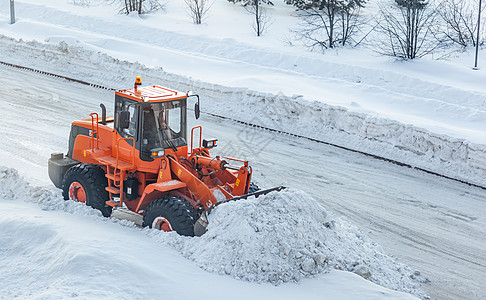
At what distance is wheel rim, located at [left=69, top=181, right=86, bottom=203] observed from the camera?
34.1 feet

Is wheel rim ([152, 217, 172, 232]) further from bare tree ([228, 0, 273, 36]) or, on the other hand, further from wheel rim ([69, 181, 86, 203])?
bare tree ([228, 0, 273, 36])

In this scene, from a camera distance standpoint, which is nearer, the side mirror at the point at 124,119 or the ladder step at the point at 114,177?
the side mirror at the point at 124,119

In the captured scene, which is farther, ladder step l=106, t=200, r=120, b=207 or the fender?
ladder step l=106, t=200, r=120, b=207

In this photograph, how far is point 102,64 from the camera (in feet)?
66.5

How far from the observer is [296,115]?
16516mm

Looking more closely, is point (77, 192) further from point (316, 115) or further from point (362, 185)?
point (316, 115)

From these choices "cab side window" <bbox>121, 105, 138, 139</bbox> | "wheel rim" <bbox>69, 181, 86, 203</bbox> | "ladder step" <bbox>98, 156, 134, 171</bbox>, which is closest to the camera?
"cab side window" <bbox>121, 105, 138, 139</bbox>

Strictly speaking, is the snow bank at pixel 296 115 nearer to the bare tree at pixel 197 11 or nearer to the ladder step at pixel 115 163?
the ladder step at pixel 115 163

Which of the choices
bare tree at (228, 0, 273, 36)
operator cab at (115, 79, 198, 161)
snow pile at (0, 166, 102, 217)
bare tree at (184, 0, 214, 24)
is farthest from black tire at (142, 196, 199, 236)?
bare tree at (184, 0, 214, 24)

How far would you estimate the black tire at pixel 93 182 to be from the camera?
1016cm

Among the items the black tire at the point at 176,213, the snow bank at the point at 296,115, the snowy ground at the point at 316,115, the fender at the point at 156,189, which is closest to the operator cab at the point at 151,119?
the fender at the point at 156,189

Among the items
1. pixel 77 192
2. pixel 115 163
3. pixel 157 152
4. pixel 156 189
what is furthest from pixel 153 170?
pixel 77 192

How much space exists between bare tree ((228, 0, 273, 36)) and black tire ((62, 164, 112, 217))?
1715cm

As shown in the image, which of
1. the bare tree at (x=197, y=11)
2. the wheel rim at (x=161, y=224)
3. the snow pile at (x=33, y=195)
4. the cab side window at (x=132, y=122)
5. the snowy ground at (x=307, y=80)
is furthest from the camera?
the bare tree at (x=197, y=11)
